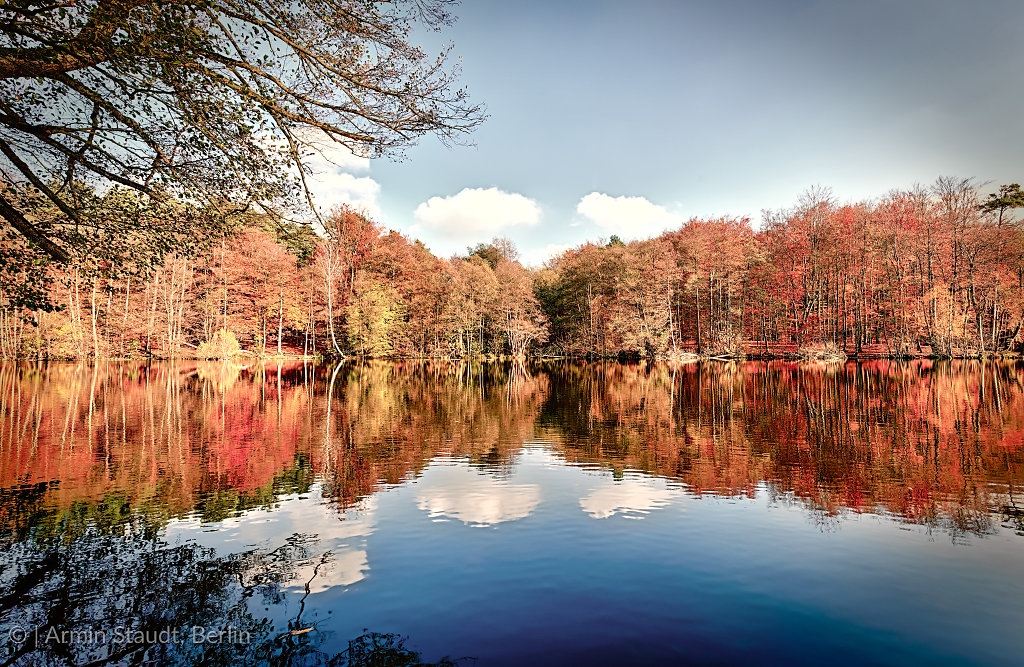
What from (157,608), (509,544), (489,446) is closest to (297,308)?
(489,446)

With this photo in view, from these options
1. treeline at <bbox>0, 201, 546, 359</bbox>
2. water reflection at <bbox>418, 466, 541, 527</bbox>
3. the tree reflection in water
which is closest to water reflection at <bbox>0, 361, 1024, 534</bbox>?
water reflection at <bbox>418, 466, 541, 527</bbox>

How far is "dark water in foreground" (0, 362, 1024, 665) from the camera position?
14.0 feet

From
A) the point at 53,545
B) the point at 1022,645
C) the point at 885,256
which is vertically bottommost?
the point at 1022,645

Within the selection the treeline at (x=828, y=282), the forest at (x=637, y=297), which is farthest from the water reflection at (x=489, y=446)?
the treeline at (x=828, y=282)

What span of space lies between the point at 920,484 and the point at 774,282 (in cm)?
4771

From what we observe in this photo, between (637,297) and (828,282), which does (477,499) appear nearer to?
(637,297)

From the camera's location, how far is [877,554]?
6141mm

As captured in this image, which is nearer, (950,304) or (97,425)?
(97,425)

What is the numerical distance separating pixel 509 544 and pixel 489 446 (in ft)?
21.0

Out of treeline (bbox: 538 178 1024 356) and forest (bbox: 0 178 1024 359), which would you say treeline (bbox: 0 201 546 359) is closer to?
forest (bbox: 0 178 1024 359)

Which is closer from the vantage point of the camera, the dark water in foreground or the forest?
the dark water in foreground

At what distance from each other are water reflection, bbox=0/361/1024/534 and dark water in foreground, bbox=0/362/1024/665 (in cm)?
9

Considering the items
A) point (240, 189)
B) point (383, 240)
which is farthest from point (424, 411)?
point (383, 240)

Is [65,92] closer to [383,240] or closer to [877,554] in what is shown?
[877,554]
